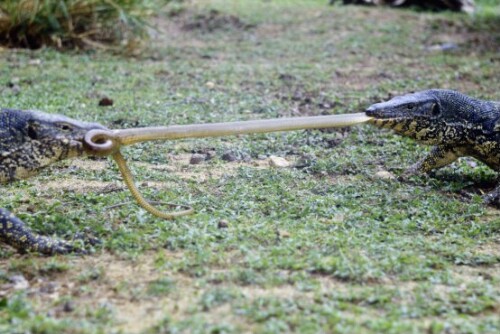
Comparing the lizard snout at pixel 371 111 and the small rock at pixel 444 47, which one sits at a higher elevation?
the lizard snout at pixel 371 111

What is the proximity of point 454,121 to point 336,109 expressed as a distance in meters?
1.85

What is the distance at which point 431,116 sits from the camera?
536 cm

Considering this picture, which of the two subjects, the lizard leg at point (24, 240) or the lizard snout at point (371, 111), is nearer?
the lizard leg at point (24, 240)

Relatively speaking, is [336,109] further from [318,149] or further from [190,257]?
[190,257]

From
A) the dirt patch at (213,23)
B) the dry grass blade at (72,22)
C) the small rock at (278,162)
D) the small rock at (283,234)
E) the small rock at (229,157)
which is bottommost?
the dirt patch at (213,23)

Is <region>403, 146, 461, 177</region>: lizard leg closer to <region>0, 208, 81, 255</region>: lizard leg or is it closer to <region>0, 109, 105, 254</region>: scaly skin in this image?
<region>0, 109, 105, 254</region>: scaly skin

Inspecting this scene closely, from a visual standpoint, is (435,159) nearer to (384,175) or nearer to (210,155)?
(384,175)

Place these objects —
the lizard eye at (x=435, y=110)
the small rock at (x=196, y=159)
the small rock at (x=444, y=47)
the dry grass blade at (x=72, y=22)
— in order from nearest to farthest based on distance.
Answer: the lizard eye at (x=435, y=110) → the small rock at (x=196, y=159) → the dry grass blade at (x=72, y=22) → the small rock at (x=444, y=47)

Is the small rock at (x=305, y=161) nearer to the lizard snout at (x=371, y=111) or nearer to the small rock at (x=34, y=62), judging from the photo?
the lizard snout at (x=371, y=111)

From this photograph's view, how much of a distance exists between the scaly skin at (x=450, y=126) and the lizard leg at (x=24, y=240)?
2428 mm

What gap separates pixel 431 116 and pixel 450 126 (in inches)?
6.8

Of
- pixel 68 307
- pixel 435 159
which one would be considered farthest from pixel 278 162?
pixel 68 307

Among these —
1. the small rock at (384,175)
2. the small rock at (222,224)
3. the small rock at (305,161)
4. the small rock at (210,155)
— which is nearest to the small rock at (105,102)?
the small rock at (210,155)

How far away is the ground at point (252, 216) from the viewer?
329 cm
